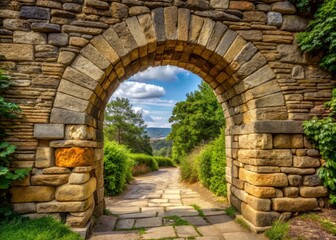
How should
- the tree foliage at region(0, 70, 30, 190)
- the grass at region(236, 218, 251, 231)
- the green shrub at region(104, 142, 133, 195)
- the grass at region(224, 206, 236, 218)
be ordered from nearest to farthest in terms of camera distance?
the tree foliage at region(0, 70, 30, 190) < the grass at region(236, 218, 251, 231) < the grass at region(224, 206, 236, 218) < the green shrub at region(104, 142, 133, 195)

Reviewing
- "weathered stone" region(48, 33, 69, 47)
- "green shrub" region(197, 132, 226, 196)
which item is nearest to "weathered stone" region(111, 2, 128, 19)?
"weathered stone" region(48, 33, 69, 47)

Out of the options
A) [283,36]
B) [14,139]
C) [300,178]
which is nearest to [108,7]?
[14,139]

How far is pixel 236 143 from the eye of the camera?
4199 mm

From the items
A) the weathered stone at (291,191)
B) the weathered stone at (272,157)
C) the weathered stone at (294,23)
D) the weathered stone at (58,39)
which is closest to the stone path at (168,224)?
the weathered stone at (291,191)

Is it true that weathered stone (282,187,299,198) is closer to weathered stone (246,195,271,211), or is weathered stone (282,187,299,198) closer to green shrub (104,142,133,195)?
weathered stone (246,195,271,211)

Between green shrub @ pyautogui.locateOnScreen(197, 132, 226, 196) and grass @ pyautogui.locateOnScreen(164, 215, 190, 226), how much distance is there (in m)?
2.13

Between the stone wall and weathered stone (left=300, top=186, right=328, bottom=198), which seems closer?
the stone wall

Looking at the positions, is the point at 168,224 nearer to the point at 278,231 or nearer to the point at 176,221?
the point at 176,221

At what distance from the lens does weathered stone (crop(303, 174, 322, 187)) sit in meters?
3.37

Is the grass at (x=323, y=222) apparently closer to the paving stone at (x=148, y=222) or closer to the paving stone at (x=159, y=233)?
the paving stone at (x=159, y=233)

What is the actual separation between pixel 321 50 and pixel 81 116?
3.84 meters

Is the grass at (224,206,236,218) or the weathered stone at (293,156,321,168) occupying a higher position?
the weathered stone at (293,156,321,168)

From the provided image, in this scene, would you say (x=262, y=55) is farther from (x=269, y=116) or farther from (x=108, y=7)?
(x=108, y=7)

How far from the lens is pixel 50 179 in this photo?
10.0 feet
